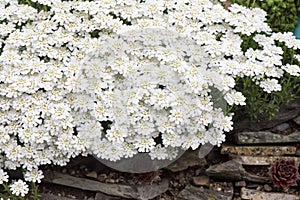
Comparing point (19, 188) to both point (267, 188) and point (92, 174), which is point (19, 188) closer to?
point (92, 174)

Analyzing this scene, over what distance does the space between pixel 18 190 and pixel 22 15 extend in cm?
83

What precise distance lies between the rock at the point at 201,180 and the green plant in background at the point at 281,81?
1.16 feet

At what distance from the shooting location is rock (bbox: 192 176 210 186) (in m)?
2.83

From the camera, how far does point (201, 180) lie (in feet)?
9.30

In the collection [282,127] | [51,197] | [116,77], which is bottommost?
[51,197]

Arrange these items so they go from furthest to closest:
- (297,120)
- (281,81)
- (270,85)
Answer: (297,120) → (281,81) → (270,85)

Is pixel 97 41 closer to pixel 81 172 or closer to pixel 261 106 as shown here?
pixel 81 172

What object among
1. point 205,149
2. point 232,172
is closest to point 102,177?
point 205,149

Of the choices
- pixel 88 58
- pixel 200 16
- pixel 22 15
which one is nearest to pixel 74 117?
pixel 88 58

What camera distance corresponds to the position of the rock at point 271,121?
9.46ft

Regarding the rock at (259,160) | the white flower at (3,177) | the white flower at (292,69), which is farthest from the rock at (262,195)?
the white flower at (3,177)

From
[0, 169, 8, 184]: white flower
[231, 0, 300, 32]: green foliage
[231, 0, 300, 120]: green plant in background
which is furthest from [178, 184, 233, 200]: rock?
[231, 0, 300, 32]: green foliage

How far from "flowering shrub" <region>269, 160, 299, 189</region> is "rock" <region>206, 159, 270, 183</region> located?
110mm

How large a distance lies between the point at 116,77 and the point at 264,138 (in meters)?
0.83
